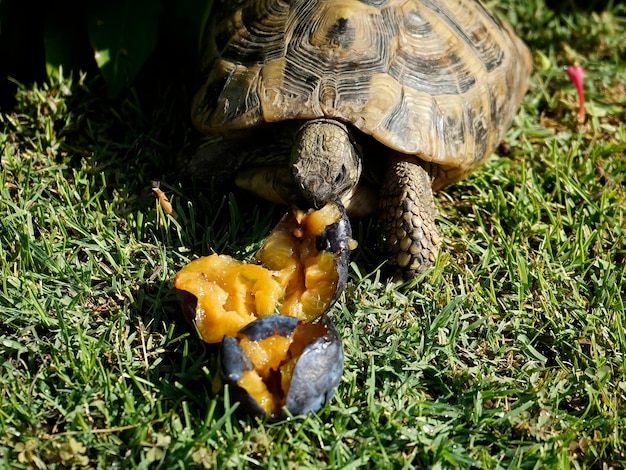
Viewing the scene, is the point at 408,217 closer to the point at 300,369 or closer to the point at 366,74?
the point at 366,74

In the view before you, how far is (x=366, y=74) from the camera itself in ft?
11.3

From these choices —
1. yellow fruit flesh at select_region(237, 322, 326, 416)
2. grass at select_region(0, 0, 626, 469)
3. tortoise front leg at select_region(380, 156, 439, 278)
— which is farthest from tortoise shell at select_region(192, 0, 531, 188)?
yellow fruit flesh at select_region(237, 322, 326, 416)

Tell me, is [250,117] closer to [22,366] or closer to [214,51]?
[214,51]

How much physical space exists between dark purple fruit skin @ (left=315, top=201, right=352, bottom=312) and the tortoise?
0.57 ft

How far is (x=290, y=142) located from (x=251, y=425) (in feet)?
4.81

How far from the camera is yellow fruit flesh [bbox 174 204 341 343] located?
291cm

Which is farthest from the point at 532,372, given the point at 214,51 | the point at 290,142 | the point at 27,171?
the point at 27,171

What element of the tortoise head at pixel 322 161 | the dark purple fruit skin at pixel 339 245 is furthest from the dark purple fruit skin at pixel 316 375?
the tortoise head at pixel 322 161

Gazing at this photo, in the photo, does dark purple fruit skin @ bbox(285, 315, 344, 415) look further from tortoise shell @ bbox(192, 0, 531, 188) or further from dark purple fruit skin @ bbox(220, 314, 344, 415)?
tortoise shell @ bbox(192, 0, 531, 188)

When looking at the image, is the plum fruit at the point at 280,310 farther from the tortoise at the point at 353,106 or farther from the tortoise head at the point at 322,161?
the tortoise at the point at 353,106

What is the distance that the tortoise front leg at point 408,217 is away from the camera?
339cm

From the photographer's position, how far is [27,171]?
12.0 feet

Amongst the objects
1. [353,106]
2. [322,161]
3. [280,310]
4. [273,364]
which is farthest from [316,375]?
[353,106]

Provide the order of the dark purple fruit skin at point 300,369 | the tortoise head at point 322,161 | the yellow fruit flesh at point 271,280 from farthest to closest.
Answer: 1. the tortoise head at point 322,161
2. the yellow fruit flesh at point 271,280
3. the dark purple fruit skin at point 300,369
